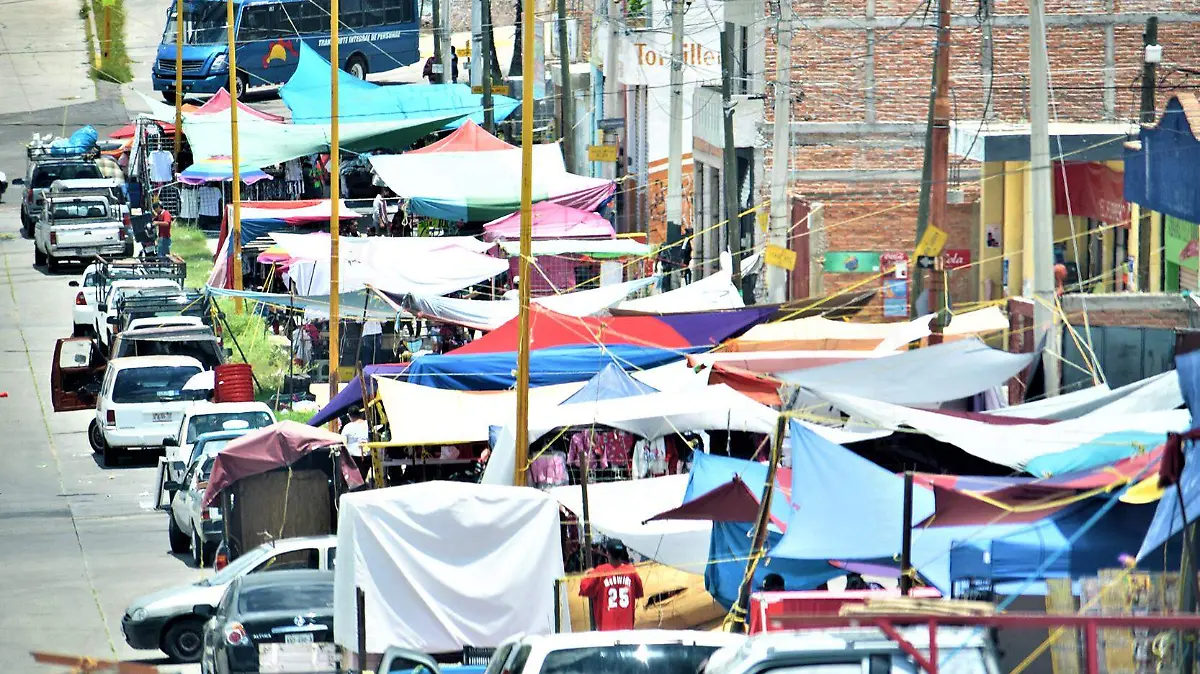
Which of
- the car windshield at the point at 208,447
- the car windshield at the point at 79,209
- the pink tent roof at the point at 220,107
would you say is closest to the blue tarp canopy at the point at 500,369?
the car windshield at the point at 208,447

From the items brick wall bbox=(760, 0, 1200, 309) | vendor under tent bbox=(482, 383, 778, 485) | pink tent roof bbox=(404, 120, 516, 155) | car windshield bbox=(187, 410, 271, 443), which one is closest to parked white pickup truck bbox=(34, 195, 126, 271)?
pink tent roof bbox=(404, 120, 516, 155)

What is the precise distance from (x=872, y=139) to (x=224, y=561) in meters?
19.7

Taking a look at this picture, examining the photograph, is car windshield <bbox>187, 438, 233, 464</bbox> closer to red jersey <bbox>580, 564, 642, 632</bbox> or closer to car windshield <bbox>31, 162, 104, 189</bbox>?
red jersey <bbox>580, 564, 642, 632</bbox>

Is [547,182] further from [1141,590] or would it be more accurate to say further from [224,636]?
[1141,590]

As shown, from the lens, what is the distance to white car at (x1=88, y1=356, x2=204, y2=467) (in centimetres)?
2611

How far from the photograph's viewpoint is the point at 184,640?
1683 cm

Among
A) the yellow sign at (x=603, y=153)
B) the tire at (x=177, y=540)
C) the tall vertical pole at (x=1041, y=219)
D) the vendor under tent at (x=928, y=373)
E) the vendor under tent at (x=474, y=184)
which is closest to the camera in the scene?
the vendor under tent at (x=928, y=373)

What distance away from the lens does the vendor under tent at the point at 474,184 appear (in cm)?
3806

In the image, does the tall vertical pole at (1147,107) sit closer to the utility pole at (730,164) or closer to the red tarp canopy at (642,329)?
the utility pole at (730,164)

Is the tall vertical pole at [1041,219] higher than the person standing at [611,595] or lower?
higher

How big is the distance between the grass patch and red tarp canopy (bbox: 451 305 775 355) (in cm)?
4466

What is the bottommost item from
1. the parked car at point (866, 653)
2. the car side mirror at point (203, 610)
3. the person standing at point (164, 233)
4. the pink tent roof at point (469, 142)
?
the car side mirror at point (203, 610)

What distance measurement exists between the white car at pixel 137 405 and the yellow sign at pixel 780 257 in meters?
8.62

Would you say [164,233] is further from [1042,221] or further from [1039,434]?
[1039,434]
